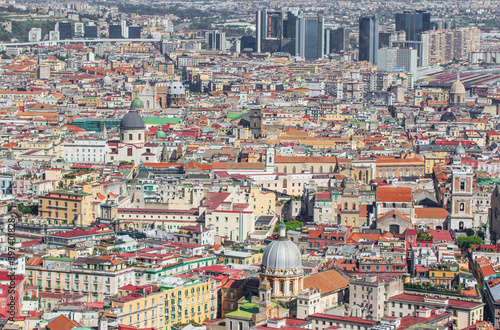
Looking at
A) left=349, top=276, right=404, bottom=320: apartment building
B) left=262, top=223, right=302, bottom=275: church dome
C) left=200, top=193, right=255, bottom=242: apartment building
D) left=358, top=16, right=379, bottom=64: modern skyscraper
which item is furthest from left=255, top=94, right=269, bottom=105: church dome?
left=358, top=16, right=379, bottom=64: modern skyscraper

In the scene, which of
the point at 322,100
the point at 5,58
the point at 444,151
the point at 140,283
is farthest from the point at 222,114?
the point at 5,58

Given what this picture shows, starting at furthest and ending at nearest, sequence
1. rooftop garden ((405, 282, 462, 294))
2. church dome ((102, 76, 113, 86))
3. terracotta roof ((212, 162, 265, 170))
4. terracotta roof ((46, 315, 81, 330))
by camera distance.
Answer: church dome ((102, 76, 113, 86))
terracotta roof ((212, 162, 265, 170))
rooftop garden ((405, 282, 462, 294))
terracotta roof ((46, 315, 81, 330))

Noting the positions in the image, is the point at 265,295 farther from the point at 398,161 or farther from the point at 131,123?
the point at 131,123

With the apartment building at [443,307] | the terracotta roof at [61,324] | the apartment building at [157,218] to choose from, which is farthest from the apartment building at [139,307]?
the apartment building at [157,218]

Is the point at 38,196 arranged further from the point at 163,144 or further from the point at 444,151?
the point at 444,151

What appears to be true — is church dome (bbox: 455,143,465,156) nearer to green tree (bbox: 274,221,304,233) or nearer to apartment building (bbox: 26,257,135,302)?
green tree (bbox: 274,221,304,233)

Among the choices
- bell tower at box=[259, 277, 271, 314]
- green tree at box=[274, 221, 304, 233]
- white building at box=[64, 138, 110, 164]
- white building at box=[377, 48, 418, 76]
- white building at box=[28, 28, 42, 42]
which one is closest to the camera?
bell tower at box=[259, 277, 271, 314]

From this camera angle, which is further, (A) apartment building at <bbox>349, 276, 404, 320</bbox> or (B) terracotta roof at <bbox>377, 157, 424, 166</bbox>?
(B) terracotta roof at <bbox>377, 157, 424, 166</bbox>

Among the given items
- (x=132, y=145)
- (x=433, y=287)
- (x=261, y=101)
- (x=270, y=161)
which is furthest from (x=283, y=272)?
(x=261, y=101)

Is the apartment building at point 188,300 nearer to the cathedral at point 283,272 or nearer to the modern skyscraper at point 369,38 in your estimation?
the cathedral at point 283,272
